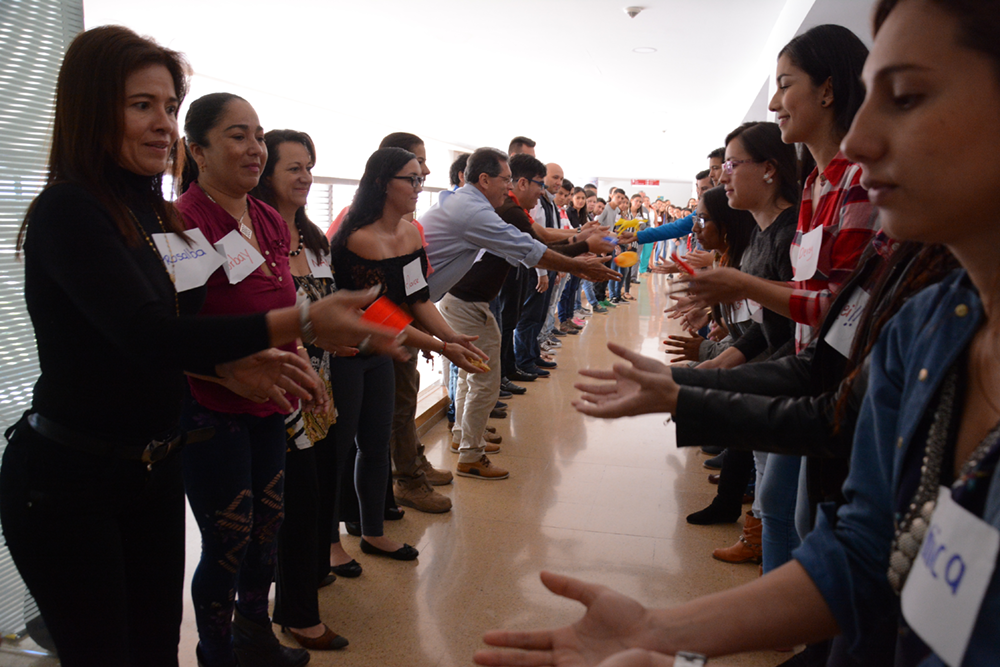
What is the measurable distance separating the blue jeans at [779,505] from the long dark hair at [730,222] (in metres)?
1.27

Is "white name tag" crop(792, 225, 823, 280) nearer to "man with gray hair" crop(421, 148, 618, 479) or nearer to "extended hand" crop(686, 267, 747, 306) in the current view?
"extended hand" crop(686, 267, 747, 306)

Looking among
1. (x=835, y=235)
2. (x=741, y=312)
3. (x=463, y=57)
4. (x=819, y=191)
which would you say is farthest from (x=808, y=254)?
(x=463, y=57)

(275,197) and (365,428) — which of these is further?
(365,428)

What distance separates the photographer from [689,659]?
802mm

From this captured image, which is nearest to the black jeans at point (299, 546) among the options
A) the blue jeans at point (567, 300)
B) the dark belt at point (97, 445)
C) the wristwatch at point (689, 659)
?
the dark belt at point (97, 445)

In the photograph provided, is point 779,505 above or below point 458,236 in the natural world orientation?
below

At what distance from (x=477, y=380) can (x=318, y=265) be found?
5.41ft

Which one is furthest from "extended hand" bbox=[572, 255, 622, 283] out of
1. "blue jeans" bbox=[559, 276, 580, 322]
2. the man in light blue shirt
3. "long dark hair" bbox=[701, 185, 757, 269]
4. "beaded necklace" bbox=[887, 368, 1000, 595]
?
"blue jeans" bbox=[559, 276, 580, 322]

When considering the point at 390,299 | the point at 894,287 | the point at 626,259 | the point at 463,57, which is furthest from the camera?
the point at 463,57

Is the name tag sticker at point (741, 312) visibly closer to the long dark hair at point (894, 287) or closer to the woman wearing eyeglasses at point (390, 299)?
the woman wearing eyeglasses at point (390, 299)

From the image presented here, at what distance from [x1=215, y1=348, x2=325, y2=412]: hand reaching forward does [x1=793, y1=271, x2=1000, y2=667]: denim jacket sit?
3.61 ft

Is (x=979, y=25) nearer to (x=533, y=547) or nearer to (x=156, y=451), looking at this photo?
(x=156, y=451)

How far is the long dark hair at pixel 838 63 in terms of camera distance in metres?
1.81

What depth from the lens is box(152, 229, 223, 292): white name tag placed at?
4.74ft
